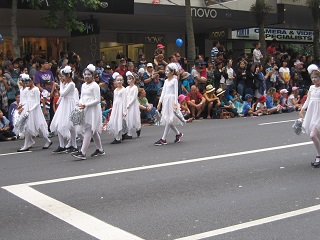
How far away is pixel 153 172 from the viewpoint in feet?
30.8

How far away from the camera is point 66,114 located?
39.7 ft

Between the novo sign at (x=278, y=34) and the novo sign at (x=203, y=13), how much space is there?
20.7ft

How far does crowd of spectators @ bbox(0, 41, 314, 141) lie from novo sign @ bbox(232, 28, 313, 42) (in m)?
8.02

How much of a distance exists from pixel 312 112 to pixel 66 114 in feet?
18.5

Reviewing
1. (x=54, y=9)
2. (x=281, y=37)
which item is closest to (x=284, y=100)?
(x=54, y=9)

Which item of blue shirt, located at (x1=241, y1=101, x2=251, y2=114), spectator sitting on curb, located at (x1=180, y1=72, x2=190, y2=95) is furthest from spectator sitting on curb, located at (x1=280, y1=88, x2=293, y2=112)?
spectator sitting on curb, located at (x1=180, y1=72, x2=190, y2=95)

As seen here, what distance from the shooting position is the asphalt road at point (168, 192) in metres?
6.23

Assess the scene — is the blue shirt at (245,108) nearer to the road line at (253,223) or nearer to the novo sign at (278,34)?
the novo sign at (278,34)

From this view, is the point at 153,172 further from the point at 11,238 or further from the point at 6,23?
the point at 6,23

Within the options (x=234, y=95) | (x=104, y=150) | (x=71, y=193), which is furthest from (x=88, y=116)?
(x=234, y=95)

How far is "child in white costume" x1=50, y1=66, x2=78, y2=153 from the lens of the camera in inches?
471

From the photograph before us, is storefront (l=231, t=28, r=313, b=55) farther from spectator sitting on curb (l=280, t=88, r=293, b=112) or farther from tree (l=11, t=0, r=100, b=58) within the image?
tree (l=11, t=0, r=100, b=58)

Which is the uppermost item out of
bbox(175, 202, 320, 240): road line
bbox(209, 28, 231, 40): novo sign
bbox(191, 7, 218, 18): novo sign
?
bbox(191, 7, 218, 18): novo sign

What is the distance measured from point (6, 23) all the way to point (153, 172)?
16228 mm
